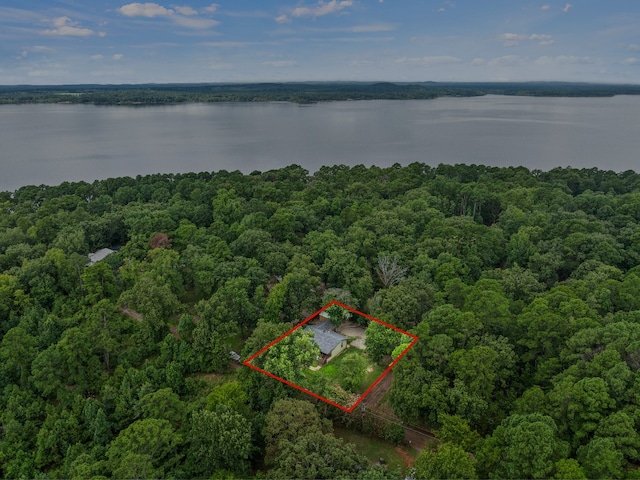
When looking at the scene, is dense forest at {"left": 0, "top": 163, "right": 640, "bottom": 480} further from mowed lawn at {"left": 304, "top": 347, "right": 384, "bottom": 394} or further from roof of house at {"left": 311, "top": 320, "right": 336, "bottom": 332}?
mowed lawn at {"left": 304, "top": 347, "right": 384, "bottom": 394}

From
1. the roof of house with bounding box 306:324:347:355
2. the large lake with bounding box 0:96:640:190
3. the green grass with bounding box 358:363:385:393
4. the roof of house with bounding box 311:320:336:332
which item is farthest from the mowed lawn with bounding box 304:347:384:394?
the large lake with bounding box 0:96:640:190

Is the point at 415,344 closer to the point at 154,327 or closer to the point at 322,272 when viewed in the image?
the point at 322,272

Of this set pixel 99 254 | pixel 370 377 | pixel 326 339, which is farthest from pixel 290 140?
pixel 370 377

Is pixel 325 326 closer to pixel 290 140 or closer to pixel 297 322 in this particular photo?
pixel 297 322

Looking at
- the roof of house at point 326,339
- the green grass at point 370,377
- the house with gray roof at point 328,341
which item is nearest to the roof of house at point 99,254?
the house with gray roof at point 328,341

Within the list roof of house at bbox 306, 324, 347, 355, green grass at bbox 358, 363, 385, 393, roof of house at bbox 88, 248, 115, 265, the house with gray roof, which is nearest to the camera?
green grass at bbox 358, 363, 385, 393

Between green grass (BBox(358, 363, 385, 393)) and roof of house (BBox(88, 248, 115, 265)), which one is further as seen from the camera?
roof of house (BBox(88, 248, 115, 265))

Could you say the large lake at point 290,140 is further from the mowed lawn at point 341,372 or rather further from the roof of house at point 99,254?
the mowed lawn at point 341,372
